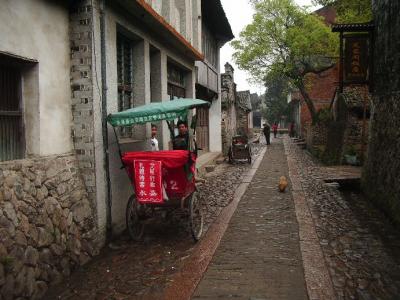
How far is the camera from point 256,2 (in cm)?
2784

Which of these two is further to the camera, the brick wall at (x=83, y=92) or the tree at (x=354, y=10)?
the tree at (x=354, y=10)

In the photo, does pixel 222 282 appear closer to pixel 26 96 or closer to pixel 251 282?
pixel 251 282

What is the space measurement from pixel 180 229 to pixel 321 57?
23116mm

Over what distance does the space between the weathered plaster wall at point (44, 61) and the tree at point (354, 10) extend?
16069 mm

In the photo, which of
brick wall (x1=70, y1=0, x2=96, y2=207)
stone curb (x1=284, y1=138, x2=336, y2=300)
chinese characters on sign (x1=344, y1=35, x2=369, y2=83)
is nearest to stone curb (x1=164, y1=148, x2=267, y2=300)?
stone curb (x1=284, y1=138, x2=336, y2=300)

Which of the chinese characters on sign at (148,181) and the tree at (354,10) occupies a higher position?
the tree at (354,10)

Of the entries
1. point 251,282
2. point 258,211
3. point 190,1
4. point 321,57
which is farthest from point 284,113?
point 251,282

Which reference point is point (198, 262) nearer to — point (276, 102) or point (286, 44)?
point (286, 44)

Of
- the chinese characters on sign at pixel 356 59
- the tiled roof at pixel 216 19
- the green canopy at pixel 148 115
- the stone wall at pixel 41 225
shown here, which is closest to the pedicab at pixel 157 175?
the green canopy at pixel 148 115

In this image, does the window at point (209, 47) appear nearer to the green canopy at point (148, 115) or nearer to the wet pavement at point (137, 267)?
the wet pavement at point (137, 267)

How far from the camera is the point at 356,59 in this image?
10.9m

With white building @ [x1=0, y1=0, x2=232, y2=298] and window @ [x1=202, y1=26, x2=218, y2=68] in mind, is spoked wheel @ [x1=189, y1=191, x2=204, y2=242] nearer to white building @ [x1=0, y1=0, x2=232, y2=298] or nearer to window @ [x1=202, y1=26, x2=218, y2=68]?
white building @ [x1=0, y1=0, x2=232, y2=298]

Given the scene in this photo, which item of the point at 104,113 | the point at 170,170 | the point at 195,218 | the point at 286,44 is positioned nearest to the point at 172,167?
the point at 170,170

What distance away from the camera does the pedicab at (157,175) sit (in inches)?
243
